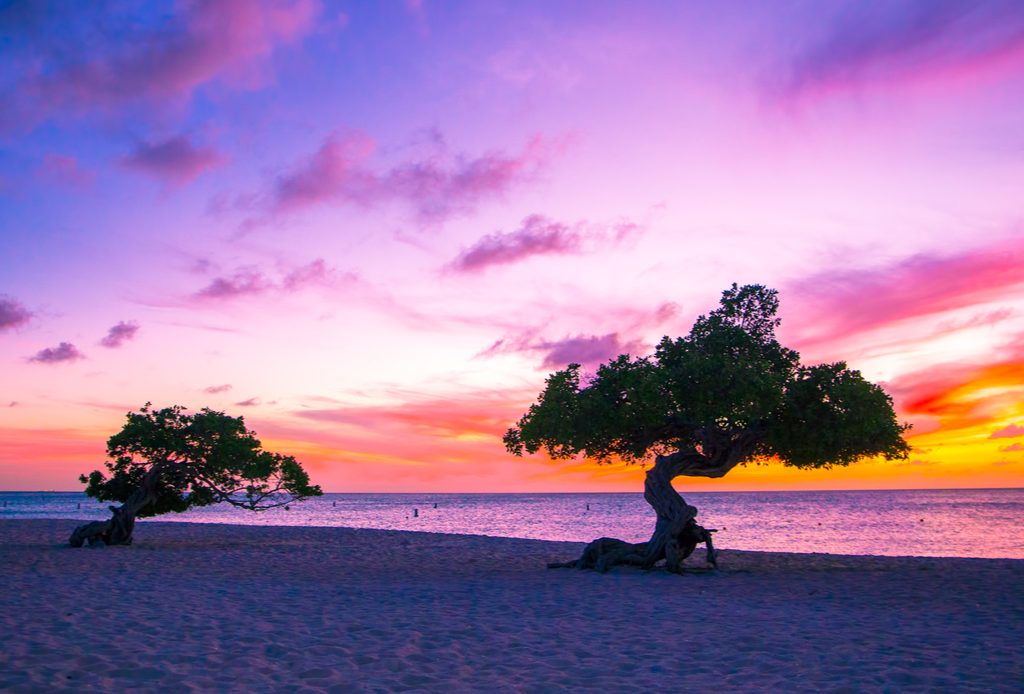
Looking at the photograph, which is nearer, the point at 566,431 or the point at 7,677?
the point at 7,677

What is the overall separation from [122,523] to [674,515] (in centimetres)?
2497

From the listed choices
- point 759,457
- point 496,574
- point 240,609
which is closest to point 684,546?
point 759,457

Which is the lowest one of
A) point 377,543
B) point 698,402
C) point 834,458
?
point 377,543

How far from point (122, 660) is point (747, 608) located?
12538 millimetres

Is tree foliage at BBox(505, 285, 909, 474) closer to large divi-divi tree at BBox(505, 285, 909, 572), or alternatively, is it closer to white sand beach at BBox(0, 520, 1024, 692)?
large divi-divi tree at BBox(505, 285, 909, 572)

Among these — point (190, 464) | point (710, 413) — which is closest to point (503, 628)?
point (710, 413)

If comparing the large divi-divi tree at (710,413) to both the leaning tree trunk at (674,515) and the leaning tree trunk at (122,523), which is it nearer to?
the leaning tree trunk at (674,515)

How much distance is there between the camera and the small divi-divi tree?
34000mm

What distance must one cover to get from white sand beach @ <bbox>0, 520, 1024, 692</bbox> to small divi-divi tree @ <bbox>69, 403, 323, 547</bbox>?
8248 mm

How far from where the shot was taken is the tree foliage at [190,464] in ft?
112

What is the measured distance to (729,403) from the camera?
73.8 feet

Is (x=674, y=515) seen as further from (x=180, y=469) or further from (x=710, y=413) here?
(x=180, y=469)

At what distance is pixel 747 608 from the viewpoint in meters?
16.8

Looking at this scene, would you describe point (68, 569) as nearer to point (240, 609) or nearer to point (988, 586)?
point (240, 609)
